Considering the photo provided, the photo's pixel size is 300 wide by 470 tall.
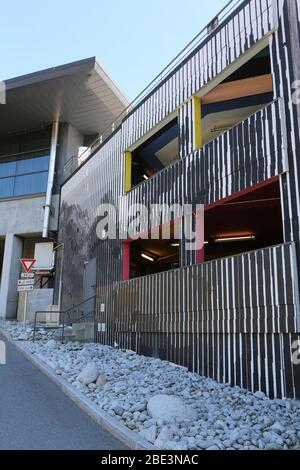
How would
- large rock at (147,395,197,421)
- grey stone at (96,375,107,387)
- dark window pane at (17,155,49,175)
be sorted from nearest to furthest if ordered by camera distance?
1. large rock at (147,395,197,421)
2. grey stone at (96,375,107,387)
3. dark window pane at (17,155,49,175)

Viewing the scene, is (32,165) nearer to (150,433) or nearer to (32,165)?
(32,165)

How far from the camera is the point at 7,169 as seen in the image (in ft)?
87.6

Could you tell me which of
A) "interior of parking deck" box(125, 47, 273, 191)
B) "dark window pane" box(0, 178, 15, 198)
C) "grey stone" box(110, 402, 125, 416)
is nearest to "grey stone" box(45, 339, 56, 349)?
"interior of parking deck" box(125, 47, 273, 191)

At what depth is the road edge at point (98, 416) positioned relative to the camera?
14.9 ft

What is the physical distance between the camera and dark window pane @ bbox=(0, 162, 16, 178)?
26.4 meters

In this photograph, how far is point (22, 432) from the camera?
491cm

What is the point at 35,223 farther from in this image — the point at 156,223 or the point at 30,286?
the point at 156,223

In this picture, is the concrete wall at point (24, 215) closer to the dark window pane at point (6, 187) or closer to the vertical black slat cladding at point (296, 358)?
the dark window pane at point (6, 187)

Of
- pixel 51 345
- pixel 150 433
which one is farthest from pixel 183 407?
pixel 51 345

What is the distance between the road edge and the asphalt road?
0.07 m

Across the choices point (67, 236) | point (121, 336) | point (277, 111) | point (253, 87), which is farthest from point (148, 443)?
point (67, 236)

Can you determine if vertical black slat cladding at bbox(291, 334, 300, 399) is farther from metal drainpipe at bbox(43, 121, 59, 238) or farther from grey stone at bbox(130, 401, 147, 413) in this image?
metal drainpipe at bbox(43, 121, 59, 238)

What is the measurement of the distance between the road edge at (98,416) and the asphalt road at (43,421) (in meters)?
0.07

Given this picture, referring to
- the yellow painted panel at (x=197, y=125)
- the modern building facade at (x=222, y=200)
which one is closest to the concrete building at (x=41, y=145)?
the modern building facade at (x=222, y=200)
